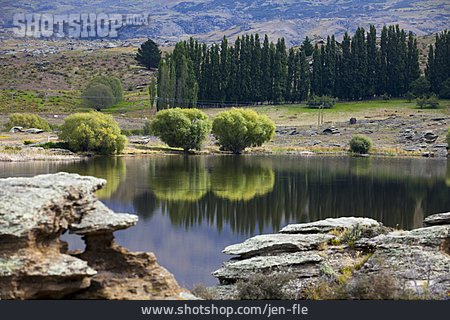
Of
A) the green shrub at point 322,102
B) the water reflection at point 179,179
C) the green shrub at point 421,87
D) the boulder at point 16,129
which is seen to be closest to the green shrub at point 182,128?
the water reflection at point 179,179

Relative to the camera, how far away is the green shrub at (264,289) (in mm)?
17797

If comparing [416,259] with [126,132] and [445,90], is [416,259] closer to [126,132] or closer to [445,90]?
[126,132]

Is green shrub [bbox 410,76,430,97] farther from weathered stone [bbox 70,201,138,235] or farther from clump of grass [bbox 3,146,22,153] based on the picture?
weathered stone [bbox 70,201,138,235]

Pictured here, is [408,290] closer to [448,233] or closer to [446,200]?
[448,233]

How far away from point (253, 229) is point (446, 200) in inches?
730

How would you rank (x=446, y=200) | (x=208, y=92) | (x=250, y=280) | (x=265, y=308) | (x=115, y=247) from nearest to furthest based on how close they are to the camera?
(x=265, y=308) < (x=115, y=247) < (x=250, y=280) < (x=446, y=200) < (x=208, y=92)

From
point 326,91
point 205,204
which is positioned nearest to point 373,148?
point 326,91

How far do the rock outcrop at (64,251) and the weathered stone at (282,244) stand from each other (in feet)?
28.5

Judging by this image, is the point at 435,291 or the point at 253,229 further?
the point at 253,229

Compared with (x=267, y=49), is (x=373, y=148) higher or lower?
lower

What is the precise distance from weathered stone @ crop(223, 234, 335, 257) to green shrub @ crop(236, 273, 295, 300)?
446 centimetres

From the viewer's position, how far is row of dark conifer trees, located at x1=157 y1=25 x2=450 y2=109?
115 m

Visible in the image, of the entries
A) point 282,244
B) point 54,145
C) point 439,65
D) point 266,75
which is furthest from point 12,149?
point 439,65

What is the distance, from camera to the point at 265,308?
1390 centimetres
